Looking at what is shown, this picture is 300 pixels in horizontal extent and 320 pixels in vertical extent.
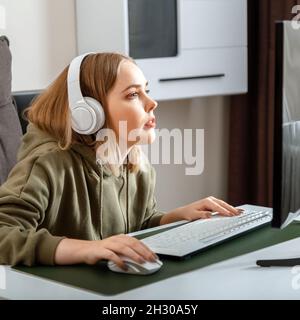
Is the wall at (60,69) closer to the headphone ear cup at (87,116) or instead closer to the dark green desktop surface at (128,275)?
the headphone ear cup at (87,116)

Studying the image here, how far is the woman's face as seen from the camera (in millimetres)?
1590

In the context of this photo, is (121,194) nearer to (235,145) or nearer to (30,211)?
(30,211)

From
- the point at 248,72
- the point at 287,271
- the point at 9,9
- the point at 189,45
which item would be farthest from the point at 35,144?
the point at 248,72

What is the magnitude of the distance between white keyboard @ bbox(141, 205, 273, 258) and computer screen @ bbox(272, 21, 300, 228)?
0.75 feet

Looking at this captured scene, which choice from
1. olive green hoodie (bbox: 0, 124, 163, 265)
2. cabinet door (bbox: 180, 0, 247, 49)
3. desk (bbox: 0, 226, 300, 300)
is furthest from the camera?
cabinet door (bbox: 180, 0, 247, 49)

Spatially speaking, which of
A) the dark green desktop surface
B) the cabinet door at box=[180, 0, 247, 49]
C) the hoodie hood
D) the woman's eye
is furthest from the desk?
the cabinet door at box=[180, 0, 247, 49]

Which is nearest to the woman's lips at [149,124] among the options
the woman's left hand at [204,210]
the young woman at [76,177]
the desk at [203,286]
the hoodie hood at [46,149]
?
the young woman at [76,177]

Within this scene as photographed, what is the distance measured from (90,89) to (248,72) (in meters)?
1.78

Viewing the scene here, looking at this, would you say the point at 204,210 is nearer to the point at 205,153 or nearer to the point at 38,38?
the point at 38,38

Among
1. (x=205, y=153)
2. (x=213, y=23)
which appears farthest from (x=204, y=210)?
(x=205, y=153)

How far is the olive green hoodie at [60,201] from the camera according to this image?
139cm

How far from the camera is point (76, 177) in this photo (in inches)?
63.5

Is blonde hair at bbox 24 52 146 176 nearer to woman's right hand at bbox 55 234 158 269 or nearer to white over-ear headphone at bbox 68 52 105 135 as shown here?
white over-ear headphone at bbox 68 52 105 135

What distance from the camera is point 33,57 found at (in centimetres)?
275
